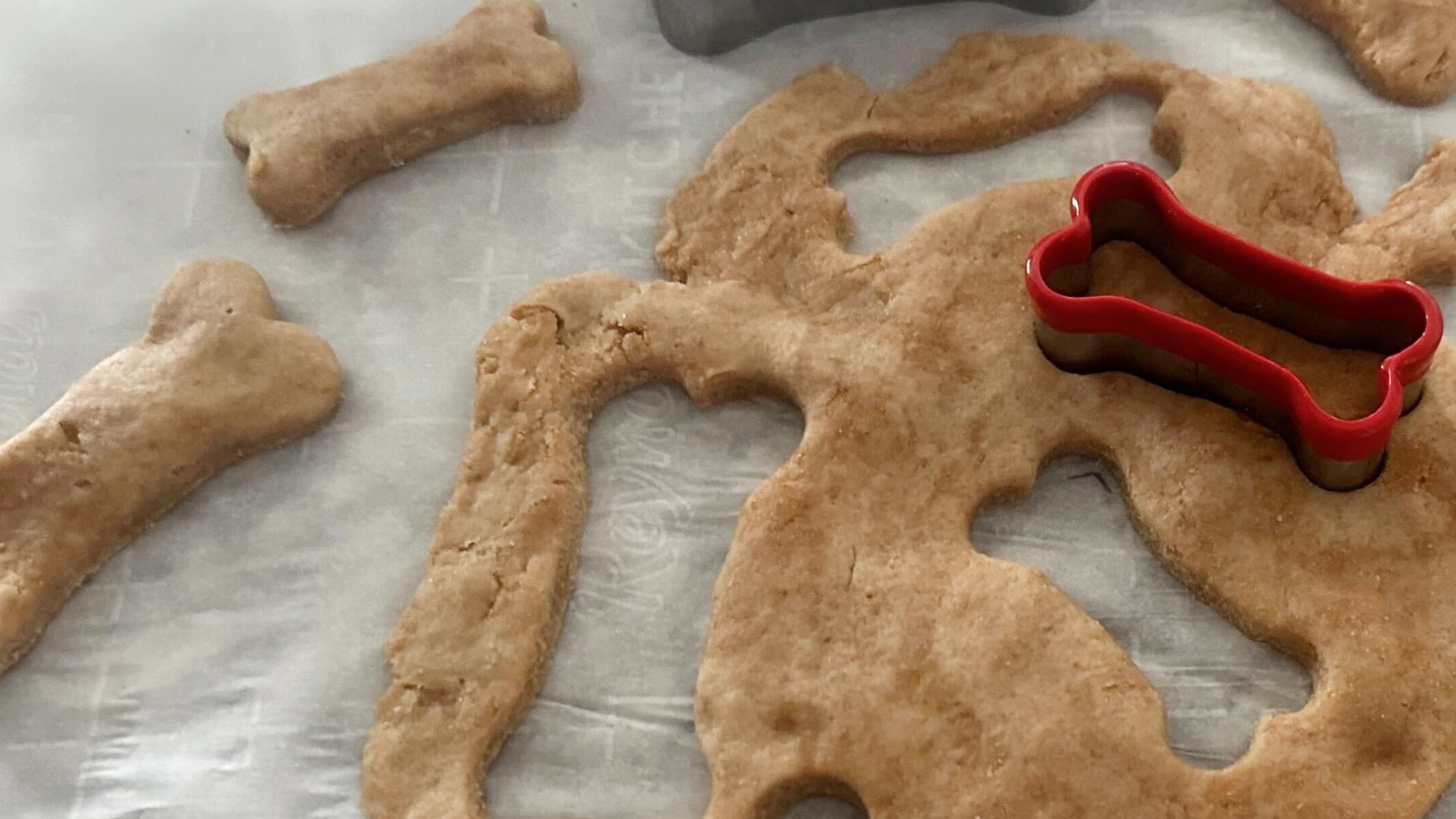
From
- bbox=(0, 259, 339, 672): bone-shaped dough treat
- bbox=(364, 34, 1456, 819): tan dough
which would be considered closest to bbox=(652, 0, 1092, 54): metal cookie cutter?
bbox=(364, 34, 1456, 819): tan dough

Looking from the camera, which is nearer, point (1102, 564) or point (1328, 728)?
point (1328, 728)

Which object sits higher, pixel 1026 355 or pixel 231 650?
pixel 1026 355

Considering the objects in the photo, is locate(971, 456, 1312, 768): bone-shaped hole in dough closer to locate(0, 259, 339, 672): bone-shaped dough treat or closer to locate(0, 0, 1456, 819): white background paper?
locate(0, 0, 1456, 819): white background paper

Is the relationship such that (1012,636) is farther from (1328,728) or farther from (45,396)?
(45,396)

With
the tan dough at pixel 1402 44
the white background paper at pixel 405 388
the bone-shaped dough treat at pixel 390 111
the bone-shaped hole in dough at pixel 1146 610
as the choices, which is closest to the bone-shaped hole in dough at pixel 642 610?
the white background paper at pixel 405 388

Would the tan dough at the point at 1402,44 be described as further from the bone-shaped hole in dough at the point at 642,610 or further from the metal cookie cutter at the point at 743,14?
the bone-shaped hole in dough at the point at 642,610

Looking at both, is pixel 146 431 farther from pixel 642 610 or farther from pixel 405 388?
pixel 642 610

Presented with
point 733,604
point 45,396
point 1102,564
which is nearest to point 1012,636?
point 1102,564

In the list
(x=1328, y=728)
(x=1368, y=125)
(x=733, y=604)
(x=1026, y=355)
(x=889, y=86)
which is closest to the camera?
(x=1328, y=728)

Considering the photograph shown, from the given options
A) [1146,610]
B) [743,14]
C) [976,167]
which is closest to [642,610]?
[1146,610]
